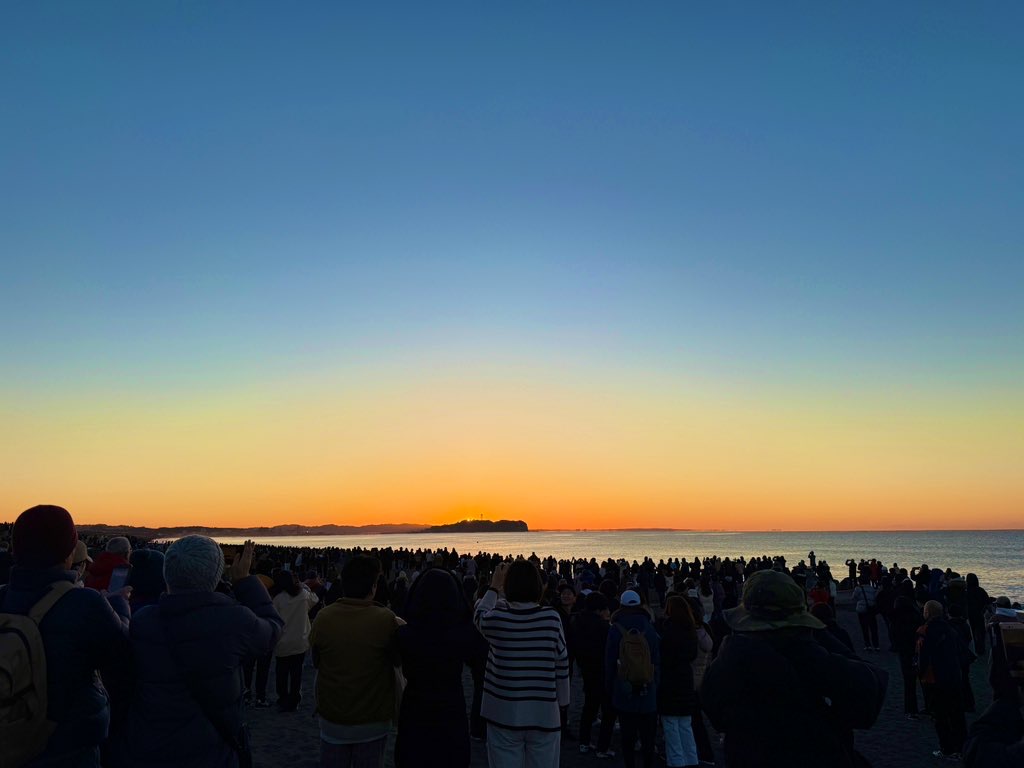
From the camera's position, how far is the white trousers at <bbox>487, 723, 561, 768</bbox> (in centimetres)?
478

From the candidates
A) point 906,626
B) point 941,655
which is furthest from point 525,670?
point 906,626

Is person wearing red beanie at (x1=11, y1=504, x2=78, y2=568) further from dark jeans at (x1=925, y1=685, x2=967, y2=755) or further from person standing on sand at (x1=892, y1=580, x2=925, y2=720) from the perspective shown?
person standing on sand at (x1=892, y1=580, x2=925, y2=720)

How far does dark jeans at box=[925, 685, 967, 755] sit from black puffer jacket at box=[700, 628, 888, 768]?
22.0ft

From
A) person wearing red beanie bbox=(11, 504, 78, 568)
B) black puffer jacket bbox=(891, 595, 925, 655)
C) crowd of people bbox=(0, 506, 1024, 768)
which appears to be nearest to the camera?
crowd of people bbox=(0, 506, 1024, 768)

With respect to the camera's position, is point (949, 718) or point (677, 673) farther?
point (949, 718)

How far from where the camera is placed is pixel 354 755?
4.45 meters

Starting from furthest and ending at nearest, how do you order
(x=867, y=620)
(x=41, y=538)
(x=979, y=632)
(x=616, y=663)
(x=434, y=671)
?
(x=867, y=620), (x=979, y=632), (x=616, y=663), (x=434, y=671), (x=41, y=538)

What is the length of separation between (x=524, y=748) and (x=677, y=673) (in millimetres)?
2835

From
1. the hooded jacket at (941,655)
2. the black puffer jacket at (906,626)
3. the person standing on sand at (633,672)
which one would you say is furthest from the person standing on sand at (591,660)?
the black puffer jacket at (906,626)

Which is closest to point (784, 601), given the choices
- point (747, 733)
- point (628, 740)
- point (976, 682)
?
point (747, 733)

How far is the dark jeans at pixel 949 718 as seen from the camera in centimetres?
836

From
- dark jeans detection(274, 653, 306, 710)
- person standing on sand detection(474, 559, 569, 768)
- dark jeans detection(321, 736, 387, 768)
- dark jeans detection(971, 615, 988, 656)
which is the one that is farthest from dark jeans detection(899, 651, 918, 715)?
dark jeans detection(321, 736, 387, 768)

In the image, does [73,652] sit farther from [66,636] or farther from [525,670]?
[525,670]

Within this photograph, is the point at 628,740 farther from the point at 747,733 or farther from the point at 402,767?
the point at 747,733
